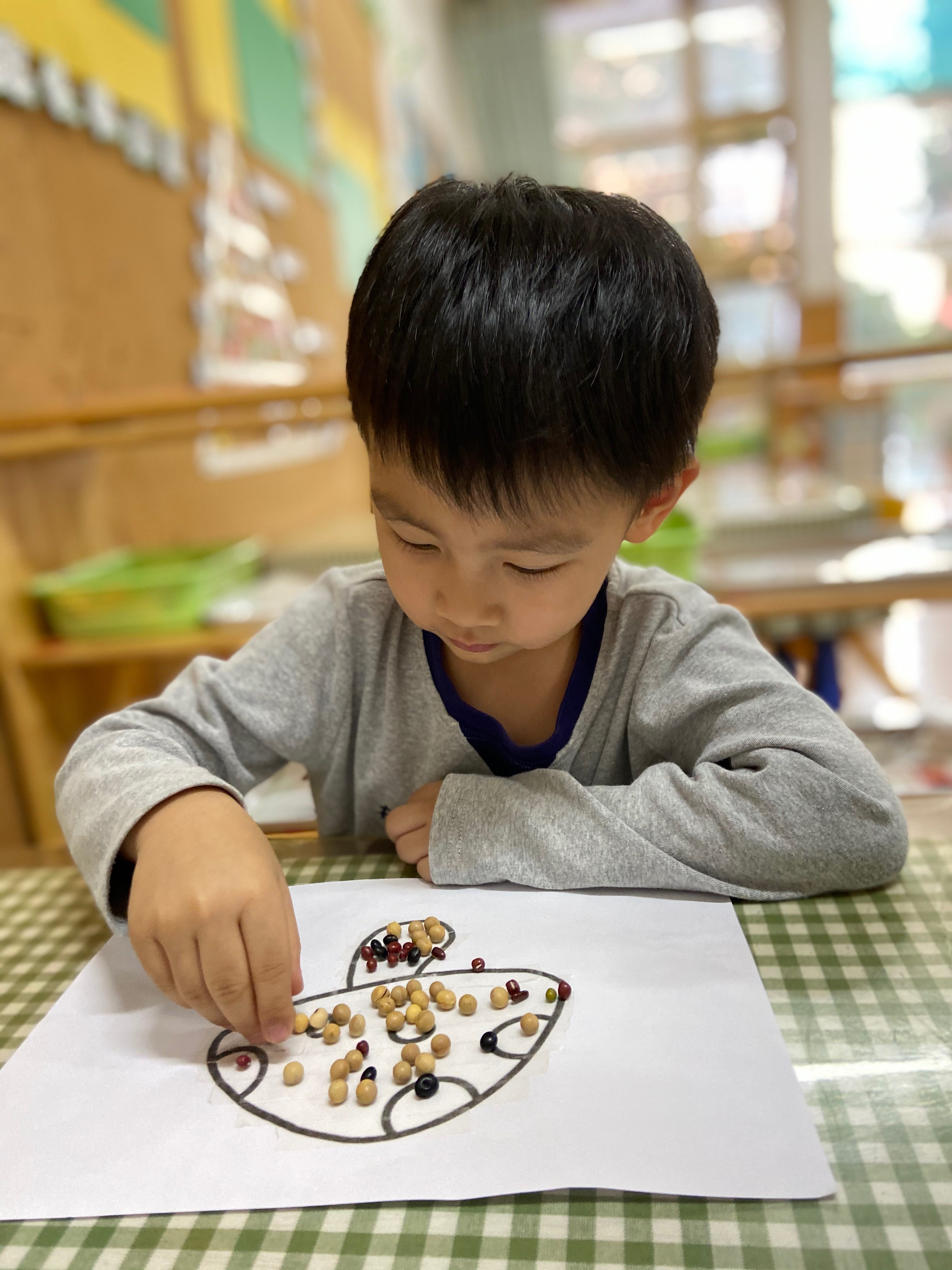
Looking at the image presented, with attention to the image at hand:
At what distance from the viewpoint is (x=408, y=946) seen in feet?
1.69

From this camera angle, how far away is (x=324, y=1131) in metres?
0.39

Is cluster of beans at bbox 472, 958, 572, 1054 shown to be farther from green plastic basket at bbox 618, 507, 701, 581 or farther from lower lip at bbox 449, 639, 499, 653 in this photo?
green plastic basket at bbox 618, 507, 701, 581

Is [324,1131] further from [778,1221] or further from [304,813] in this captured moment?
[304,813]

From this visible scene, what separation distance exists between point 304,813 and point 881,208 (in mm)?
5687

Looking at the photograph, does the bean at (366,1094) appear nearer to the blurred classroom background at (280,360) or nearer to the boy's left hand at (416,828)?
the boy's left hand at (416,828)

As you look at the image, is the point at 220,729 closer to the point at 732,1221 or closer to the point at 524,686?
the point at 524,686

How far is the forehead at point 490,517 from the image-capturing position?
50cm

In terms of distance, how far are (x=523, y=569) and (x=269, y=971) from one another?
0.24 m

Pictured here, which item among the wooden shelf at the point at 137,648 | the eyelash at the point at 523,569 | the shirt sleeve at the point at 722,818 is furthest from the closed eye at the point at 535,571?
the wooden shelf at the point at 137,648

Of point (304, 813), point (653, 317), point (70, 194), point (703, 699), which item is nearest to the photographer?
point (653, 317)

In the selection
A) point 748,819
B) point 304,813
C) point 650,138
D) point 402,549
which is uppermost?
point 650,138

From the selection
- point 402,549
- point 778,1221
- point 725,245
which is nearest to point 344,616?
point 402,549

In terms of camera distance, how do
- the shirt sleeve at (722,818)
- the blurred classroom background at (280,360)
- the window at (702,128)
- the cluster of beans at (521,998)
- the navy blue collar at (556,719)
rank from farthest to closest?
the window at (702,128) < the blurred classroom background at (280,360) < the navy blue collar at (556,719) < the shirt sleeve at (722,818) < the cluster of beans at (521,998)

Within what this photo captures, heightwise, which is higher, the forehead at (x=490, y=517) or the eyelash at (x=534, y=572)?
the forehead at (x=490, y=517)
